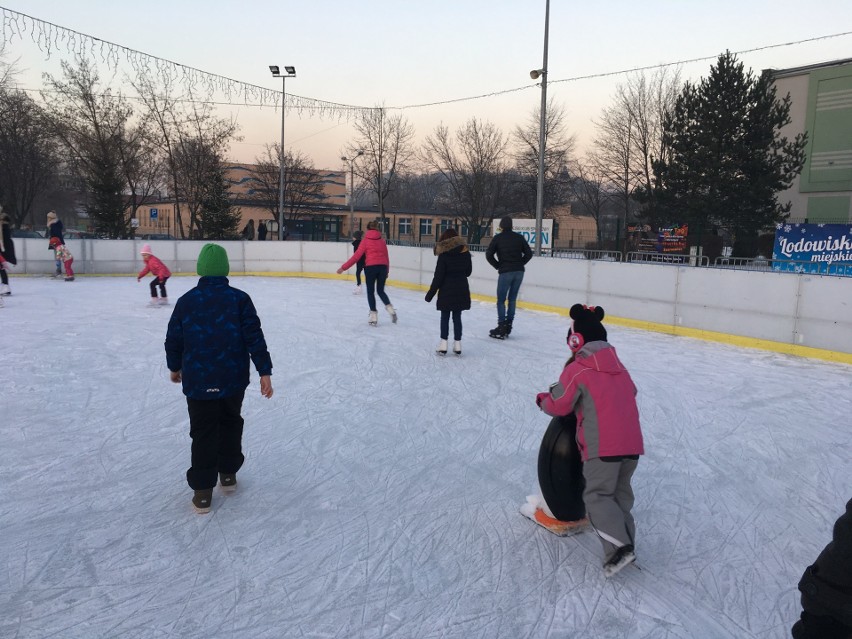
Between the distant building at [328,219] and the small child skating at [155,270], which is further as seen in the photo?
the distant building at [328,219]

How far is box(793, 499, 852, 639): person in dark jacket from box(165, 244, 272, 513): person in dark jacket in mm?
2571

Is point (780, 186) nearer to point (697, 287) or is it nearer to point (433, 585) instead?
point (697, 287)

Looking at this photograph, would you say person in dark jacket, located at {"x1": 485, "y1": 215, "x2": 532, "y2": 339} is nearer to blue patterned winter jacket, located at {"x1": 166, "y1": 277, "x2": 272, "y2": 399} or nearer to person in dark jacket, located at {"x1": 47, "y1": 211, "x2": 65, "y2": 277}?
blue patterned winter jacket, located at {"x1": 166, "y1": 277, "x2": 272, "y2": 399}

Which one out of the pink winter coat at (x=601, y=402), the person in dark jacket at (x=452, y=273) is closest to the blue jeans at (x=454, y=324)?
the person in dark jacket at (x=452, y=273)

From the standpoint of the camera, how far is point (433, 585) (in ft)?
9.16

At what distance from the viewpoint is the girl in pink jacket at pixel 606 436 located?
2783 mm

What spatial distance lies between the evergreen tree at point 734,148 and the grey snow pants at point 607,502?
2116cm

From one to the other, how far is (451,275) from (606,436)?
4.78 metres

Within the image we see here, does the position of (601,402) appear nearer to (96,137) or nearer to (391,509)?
(391,509)

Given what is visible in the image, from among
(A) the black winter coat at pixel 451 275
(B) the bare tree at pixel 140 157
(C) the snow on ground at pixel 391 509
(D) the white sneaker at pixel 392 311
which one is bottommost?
(C) the snow on ground at pixel 391 509

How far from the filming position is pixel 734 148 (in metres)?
22.4

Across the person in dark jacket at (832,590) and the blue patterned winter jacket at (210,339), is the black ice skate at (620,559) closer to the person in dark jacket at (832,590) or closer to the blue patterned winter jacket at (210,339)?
the person in dark jacket at (832,590)

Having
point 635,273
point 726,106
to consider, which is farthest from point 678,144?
point 635,273

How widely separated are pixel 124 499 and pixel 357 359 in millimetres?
3994
